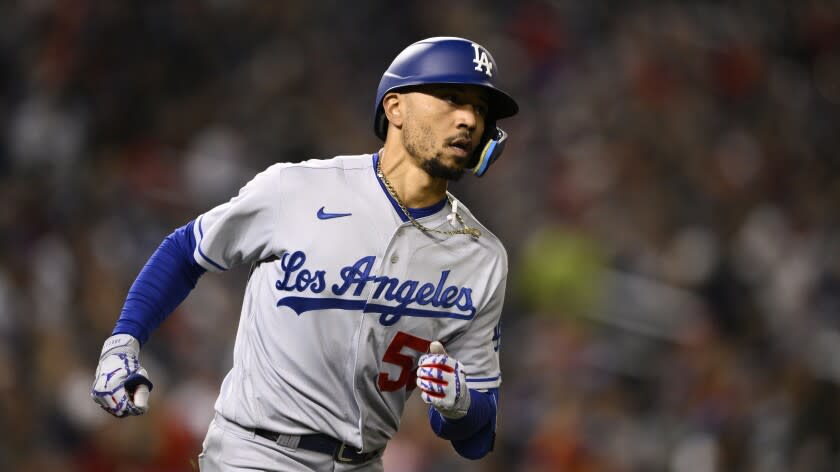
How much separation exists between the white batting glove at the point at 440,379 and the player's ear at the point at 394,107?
2.26ft

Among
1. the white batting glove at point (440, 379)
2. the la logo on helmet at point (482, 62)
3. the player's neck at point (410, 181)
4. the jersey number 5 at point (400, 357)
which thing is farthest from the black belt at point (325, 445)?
the la logo on helmet at point (482, 62)

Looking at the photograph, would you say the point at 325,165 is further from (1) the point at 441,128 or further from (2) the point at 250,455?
(2) the point at 250,455

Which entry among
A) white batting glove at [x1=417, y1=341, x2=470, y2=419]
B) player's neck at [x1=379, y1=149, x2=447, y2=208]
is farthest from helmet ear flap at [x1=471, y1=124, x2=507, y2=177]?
white batting glove at [x1=417, y1=341, x2=470, y2=419]

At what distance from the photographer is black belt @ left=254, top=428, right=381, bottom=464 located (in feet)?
10.8

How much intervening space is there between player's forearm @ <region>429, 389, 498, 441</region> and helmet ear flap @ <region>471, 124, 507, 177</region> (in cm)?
63

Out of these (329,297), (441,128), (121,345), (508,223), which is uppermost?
(508,223)

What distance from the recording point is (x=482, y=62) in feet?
11.1

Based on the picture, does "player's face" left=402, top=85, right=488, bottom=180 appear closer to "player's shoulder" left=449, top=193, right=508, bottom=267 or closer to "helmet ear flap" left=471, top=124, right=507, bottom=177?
"helmet ear flap" left=471, top=124, right=507, bottom=177

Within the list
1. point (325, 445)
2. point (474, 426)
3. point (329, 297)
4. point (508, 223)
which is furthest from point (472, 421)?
point (508, 223)

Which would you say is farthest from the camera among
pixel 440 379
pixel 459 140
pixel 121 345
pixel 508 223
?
pixel 508 223

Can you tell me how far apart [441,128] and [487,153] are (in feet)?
0.50

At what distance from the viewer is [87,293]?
20.5ft

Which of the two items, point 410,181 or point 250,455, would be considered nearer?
point 250,455

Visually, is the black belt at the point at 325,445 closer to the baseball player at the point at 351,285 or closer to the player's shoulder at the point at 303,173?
the baseball player at the point at 351,285
